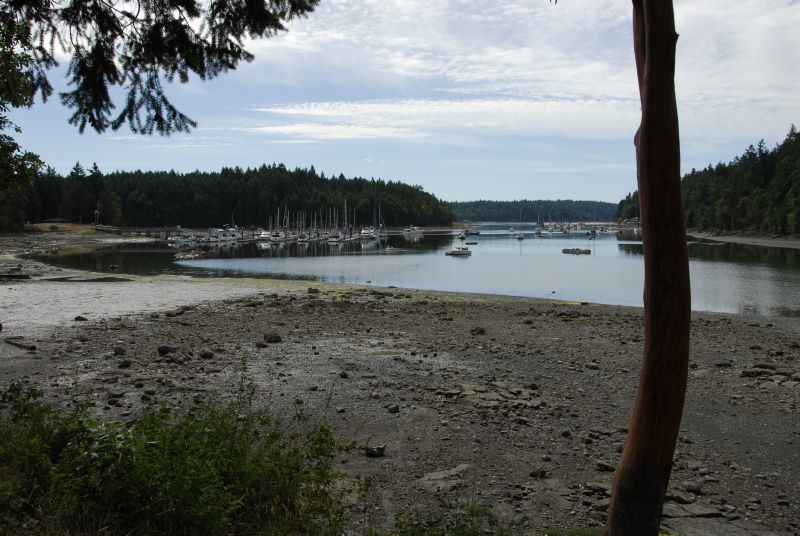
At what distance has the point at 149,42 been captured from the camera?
759 cm

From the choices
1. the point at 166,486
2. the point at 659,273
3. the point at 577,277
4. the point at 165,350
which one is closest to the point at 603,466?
the point at 659,273

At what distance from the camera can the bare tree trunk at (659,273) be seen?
4.66 m

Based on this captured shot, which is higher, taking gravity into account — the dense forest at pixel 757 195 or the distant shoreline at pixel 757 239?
the dense forest at pixel 757 195

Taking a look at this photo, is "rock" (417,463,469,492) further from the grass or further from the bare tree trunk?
the bare tree trunk

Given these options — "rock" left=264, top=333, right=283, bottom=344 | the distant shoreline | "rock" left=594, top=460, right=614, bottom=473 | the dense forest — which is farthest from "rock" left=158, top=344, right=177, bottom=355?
the dense forest

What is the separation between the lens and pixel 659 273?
15.5 ft

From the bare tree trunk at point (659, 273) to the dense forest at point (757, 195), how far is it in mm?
119708

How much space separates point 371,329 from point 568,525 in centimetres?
1366

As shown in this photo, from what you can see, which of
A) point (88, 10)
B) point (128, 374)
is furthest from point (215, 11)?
point (128, 374)

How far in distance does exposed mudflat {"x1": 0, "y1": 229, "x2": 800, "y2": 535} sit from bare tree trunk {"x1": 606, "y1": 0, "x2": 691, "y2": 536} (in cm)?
168

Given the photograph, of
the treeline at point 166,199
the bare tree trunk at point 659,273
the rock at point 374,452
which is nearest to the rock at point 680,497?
the bare tree trunk at point 659,273

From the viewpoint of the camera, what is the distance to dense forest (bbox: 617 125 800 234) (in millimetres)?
113750

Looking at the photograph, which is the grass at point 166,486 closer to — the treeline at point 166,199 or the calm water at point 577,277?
the calm water at point 577,277

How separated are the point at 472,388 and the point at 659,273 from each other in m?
7.55
